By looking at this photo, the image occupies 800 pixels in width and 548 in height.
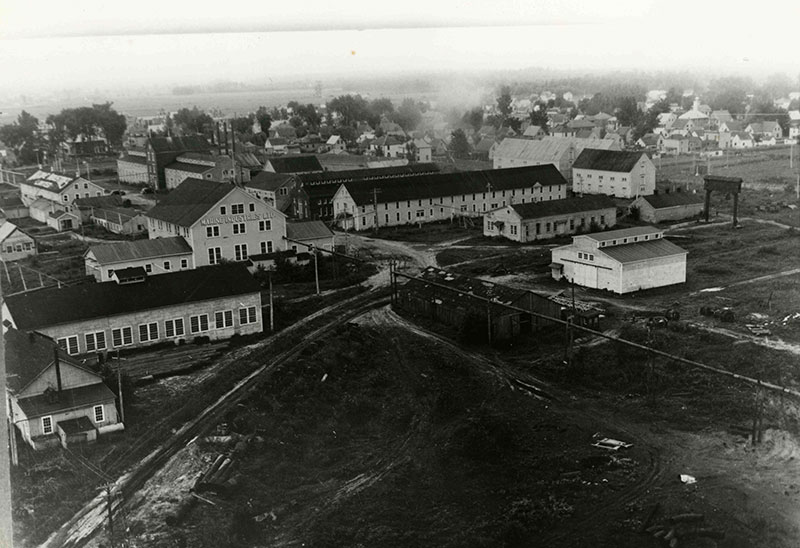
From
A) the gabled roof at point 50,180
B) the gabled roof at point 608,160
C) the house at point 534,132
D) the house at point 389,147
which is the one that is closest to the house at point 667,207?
the gabled roof at point 608,160

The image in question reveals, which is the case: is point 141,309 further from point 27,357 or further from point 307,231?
point 307,231

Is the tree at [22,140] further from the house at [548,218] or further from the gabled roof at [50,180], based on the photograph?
the house at [548,218]

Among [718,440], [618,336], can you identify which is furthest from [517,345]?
[718,440]

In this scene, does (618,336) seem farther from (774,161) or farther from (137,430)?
(774,161)

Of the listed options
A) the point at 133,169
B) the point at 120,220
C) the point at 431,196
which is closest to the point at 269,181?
the point at 120,220

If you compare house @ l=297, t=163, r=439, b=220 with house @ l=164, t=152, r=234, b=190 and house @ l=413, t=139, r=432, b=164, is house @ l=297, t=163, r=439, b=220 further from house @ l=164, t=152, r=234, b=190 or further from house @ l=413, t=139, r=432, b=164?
house @ l=413, t=139, r=432, b=164

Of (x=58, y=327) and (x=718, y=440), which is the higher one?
(x=58, y=327)
